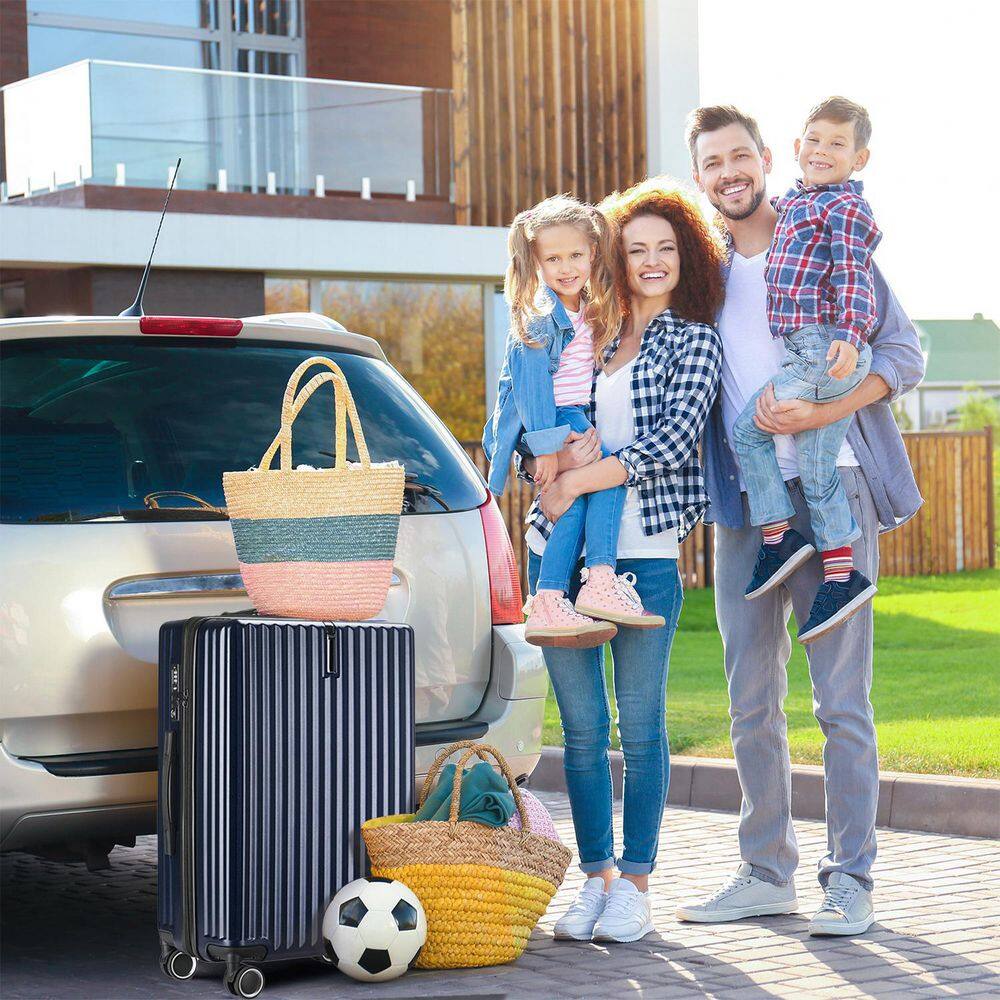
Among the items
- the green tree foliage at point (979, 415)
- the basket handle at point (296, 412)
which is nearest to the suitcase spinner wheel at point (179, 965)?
the basket handle at point (296, 412)

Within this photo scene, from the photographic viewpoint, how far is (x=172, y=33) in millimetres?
20406

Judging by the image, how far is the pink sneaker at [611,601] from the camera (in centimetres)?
456

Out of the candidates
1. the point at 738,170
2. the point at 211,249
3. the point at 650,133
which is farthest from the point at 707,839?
the point at 650,133

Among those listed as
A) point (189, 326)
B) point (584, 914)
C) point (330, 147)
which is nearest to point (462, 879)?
point (584, 914)

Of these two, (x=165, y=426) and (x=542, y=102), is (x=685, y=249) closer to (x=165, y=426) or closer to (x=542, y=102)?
(x=165, y=426)

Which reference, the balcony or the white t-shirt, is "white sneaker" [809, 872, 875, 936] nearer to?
the white t-shirt

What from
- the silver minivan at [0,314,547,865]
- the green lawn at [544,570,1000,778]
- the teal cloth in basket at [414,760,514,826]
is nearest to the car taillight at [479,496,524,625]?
the silver minivan at [0,314,547,865]

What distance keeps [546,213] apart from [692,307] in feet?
1.69

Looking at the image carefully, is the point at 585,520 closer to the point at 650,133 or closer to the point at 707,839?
the point at 707,839

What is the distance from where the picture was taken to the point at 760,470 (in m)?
4.73

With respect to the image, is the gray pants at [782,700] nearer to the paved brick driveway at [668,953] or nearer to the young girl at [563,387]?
the paved brick driveway at [668,953]

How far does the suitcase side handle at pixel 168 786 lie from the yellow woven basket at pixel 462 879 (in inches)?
19.7

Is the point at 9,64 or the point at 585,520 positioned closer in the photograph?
the point at 585,520

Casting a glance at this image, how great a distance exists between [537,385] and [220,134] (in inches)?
522
